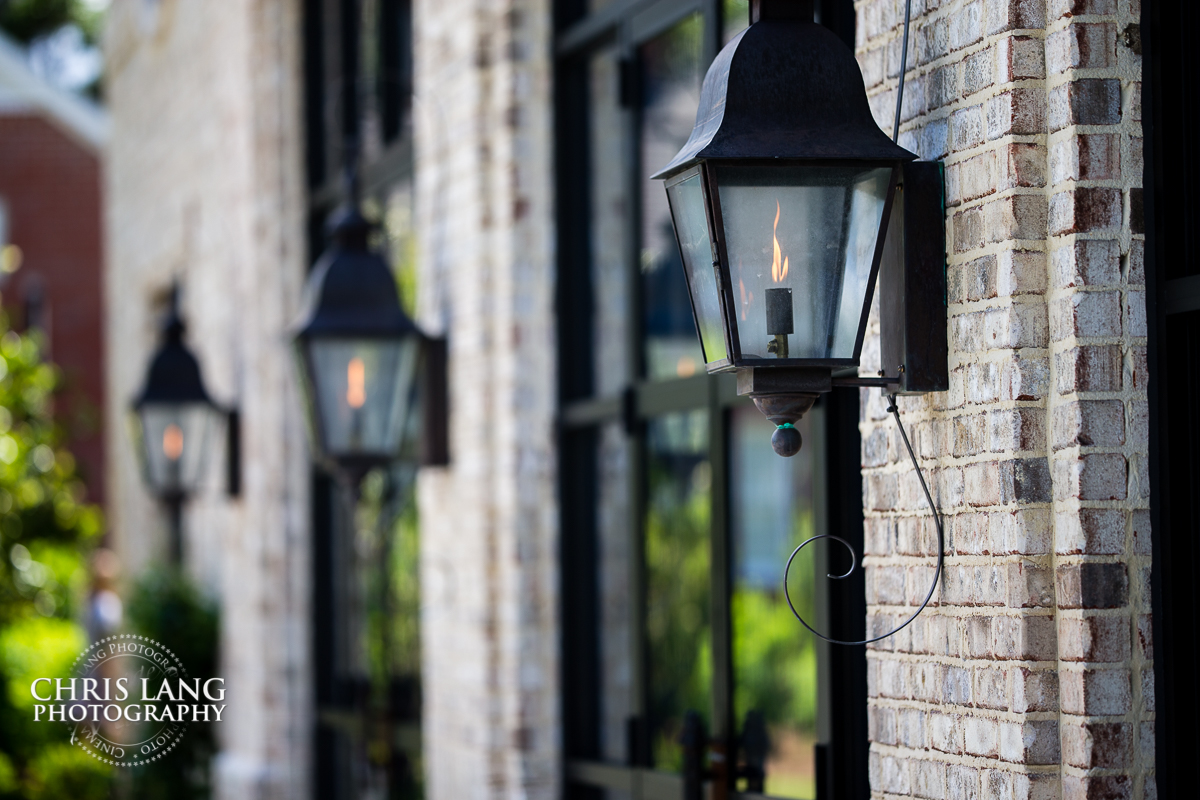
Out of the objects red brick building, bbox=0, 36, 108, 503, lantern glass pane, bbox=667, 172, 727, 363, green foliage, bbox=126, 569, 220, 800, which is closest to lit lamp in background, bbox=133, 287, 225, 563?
green foliage, bbox=126, 569, 220, 800

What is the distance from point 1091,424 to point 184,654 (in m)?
6.60

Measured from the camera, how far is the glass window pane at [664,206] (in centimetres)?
468

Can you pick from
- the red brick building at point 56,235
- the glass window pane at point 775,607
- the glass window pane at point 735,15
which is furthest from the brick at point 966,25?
the red brick building at point 56,235

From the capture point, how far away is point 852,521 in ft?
11.0

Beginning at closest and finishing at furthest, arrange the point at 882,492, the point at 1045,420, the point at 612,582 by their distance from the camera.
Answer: the point at 1045,420, the point at 882,492, the point at 612,582

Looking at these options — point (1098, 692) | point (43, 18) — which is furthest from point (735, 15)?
point (43, 18)

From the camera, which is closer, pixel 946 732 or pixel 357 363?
pixel 946 732

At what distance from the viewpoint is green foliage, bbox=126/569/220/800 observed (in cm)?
824

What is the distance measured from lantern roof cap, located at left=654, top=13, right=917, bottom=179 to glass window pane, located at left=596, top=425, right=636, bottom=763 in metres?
2.18

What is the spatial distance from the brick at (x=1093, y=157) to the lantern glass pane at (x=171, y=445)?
18.9ft

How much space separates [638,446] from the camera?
454 cm

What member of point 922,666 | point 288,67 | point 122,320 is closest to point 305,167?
point 288,67

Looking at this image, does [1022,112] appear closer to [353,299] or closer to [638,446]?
[638,446]

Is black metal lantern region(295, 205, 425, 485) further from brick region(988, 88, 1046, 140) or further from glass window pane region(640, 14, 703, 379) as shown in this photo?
brick region(988, 88, 1046, 140)
